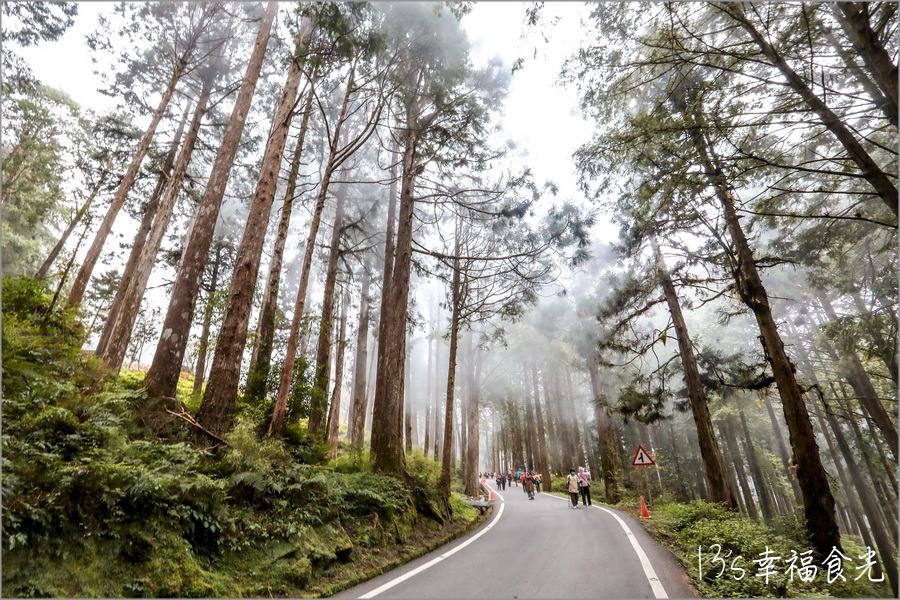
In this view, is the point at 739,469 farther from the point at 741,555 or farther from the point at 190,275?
the point at 190,275

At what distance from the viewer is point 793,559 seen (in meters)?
6.22

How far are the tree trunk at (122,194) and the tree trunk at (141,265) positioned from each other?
0.92 meters

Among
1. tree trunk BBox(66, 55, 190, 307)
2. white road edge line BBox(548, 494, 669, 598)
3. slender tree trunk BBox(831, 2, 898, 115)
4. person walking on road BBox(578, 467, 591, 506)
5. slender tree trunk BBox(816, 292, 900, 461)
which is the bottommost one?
white road edge line BBox(548, 494, 669, 598)

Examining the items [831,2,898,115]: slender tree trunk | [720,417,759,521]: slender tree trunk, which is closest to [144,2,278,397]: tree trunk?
[831,2,898,115]: slender tree trunk

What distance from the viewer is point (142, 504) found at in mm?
4152

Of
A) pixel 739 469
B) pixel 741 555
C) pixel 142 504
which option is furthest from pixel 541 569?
pixel 739 469

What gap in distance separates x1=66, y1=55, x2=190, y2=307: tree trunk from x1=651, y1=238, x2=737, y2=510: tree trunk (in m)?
16.2

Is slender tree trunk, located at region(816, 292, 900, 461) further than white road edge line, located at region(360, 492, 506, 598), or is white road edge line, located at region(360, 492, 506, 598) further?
slender tree trunk, located at region(816, 292, 900, 461)

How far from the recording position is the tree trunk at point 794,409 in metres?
6.90

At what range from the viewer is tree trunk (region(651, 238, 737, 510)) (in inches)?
431

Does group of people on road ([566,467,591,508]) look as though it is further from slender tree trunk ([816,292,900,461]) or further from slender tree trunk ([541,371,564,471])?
slender tree trunk ([541,371,564,471])

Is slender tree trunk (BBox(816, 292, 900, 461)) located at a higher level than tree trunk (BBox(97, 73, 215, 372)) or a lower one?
lower

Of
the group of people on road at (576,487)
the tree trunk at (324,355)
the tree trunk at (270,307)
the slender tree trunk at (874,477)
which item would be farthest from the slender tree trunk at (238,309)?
the slender tree trunk at (874,477)

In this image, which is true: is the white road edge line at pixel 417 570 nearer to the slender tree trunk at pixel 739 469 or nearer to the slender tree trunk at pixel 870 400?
the slender tree trunk at pixel 870 400
